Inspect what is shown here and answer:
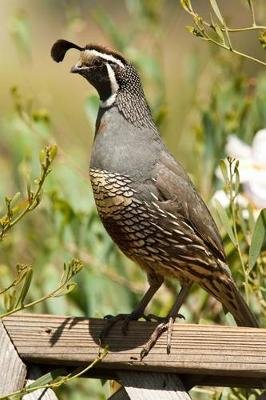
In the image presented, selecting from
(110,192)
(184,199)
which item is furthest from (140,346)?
(184,199)

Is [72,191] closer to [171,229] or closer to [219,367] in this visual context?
[171,229]

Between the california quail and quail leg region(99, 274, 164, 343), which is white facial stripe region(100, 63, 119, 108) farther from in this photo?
quail leg region(99, 274, 164, 343)

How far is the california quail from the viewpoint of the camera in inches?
119

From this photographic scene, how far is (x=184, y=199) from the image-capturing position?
3.13 m

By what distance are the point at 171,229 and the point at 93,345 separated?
2.24 ft

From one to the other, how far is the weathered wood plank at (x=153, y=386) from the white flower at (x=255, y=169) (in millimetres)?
758

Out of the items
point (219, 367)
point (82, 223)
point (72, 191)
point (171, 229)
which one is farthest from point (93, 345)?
point (72, 191)

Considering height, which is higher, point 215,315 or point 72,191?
point 72,191

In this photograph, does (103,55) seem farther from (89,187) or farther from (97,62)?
(89,187)

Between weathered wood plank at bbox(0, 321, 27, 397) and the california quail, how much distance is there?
0.52 meters

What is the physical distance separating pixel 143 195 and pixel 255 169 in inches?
14.0

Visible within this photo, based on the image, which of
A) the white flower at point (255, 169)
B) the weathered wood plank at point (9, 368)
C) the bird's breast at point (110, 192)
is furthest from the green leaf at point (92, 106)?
the weathered wood plank at point (9, 368)

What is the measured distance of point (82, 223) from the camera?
3.80m

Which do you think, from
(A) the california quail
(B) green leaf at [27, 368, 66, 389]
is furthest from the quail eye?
(B) green leaf at [27, 368, 66, 389]
